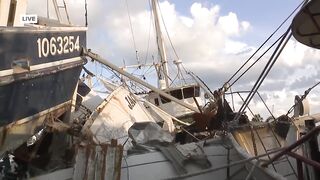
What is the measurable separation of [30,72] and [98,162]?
1.72 m

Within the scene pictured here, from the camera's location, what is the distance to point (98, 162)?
743 centimetres

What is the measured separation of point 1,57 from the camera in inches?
268

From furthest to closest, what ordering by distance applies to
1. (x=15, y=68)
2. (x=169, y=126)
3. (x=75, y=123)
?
(x=169, y=126), (x=75, y=123), (x=15, y=68)

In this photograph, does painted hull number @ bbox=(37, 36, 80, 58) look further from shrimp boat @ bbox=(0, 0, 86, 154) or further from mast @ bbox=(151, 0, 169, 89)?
mast @ bbox=(151, 0, 169, 89)

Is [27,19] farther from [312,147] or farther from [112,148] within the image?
[312,147]

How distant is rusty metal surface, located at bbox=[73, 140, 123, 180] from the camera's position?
7.38 meters

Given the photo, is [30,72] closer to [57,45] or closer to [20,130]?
[20,130]

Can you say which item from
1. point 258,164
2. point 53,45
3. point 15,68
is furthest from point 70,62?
point 258,164

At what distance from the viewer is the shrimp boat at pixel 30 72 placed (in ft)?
23.1

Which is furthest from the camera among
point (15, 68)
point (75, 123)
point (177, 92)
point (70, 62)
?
point (177, 92)

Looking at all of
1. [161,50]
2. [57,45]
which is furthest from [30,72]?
[161,50]

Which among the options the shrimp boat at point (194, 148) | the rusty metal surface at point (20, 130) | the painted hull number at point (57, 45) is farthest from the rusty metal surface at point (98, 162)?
the painted hull number at point (57, 45)

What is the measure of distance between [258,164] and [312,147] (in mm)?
903

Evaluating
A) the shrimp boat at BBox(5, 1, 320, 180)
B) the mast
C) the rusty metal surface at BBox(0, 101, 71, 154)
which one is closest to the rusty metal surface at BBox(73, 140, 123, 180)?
the shrimp boat at BBox(5, 1, 320, 180)
